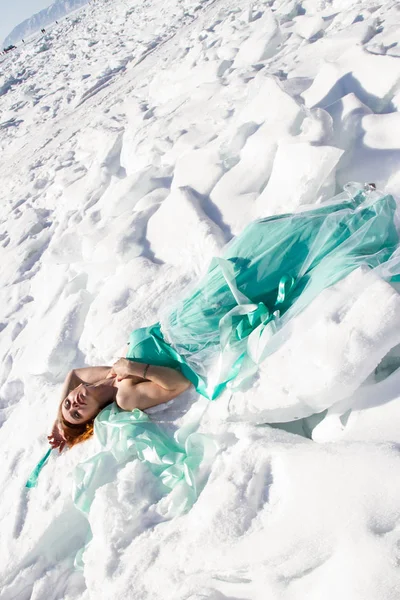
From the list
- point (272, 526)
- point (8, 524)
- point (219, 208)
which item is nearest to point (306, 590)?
point (272, 526)

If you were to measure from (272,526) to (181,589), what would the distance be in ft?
1.10

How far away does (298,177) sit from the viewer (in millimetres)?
2416

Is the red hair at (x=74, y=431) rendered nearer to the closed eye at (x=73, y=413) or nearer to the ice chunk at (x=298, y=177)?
the closed eye at (x=73, y=413)

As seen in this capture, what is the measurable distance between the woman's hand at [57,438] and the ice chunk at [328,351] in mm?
873

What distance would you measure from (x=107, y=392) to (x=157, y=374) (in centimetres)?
34

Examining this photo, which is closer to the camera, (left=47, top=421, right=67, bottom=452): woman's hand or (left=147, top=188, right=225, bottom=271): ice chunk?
(left=47, top=421, right=67, bottom=452): woman's hand

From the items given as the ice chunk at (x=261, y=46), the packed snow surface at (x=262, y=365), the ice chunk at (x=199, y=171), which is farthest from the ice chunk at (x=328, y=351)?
the ice chunk at (x=261, y=46)

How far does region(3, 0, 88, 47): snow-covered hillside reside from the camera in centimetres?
8471

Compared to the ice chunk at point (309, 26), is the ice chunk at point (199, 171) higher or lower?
higher

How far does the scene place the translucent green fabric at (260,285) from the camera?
1.91 metres

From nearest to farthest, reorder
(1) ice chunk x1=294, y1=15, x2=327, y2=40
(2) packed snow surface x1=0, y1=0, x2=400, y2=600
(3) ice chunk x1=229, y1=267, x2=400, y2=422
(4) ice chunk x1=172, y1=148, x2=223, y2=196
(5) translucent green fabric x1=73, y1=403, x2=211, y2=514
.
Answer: (2) packed snow surface x1=0, y1=0, x2=400, y2=600 < (3) ice chunk x1=229, y1=267, x2=400, y2=422 < (5) translucent green fabric x1=73, y1=403, x2=211, y2=514 < (4) ice chunk x1=172, y1=148, x2=223, y2=196 < (1) ice chunk x1=294, y1=15, x2=327, y2=40

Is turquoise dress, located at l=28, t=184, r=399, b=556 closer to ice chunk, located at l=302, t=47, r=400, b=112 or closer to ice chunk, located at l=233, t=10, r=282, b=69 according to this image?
ice chunk, located at l=302, t=47, r=400, b=112

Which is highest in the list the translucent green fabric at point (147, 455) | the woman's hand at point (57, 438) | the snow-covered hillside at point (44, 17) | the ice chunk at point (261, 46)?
the snow-covered hillside at point (44, 17)

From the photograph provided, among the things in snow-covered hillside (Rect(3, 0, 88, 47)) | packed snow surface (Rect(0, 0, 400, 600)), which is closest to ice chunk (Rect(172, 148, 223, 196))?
packed snow surface (Rect(0, 0, 400, 600))
